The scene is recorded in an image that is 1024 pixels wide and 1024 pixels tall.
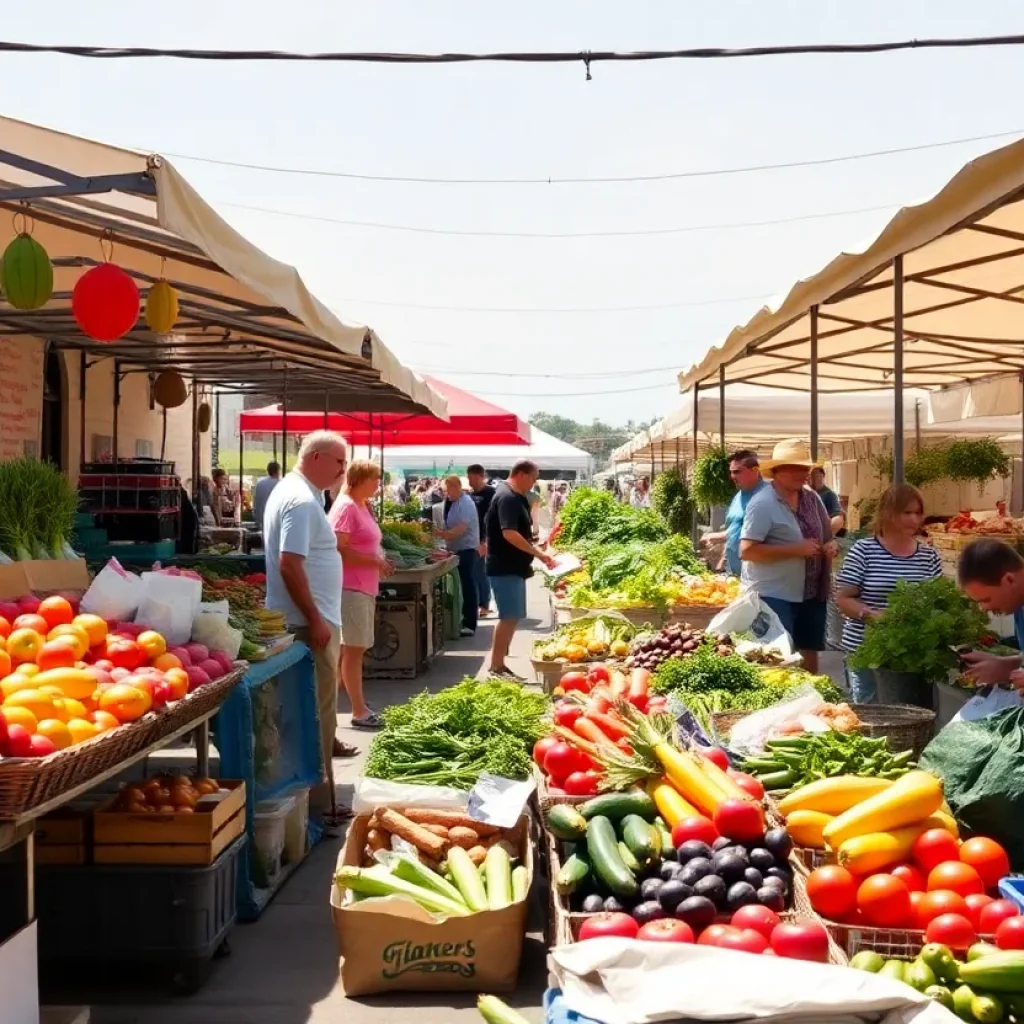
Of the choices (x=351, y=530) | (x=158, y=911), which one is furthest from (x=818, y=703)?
(x=351, y=530)

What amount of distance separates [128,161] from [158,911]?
2880 mm

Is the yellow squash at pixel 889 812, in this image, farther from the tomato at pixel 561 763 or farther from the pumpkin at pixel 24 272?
the pumpkin at pixel 24 272

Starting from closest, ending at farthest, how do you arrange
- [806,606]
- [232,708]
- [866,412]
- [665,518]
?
[232,708], [806,606], [665,518], [866,412]

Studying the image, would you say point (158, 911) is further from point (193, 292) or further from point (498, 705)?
point (193, 292)

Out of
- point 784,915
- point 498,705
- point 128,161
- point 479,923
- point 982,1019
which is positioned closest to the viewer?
point 982,1019

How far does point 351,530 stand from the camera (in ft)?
27.7

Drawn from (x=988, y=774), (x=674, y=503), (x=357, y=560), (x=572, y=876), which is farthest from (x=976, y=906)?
(x=674, y=503)

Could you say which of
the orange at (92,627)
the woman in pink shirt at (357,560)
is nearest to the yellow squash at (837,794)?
the orange at (92,627)

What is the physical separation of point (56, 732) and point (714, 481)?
898 centimetres

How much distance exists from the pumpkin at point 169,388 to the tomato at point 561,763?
11.5 metres

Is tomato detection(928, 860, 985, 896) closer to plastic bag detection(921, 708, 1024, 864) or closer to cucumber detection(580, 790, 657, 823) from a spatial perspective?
plastic bag detection(921, 708, 1024, 864)

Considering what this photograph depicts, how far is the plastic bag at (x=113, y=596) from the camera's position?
4.95m

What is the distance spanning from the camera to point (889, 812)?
3.58m

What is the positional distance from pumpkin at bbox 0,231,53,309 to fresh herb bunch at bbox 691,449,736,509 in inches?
284
